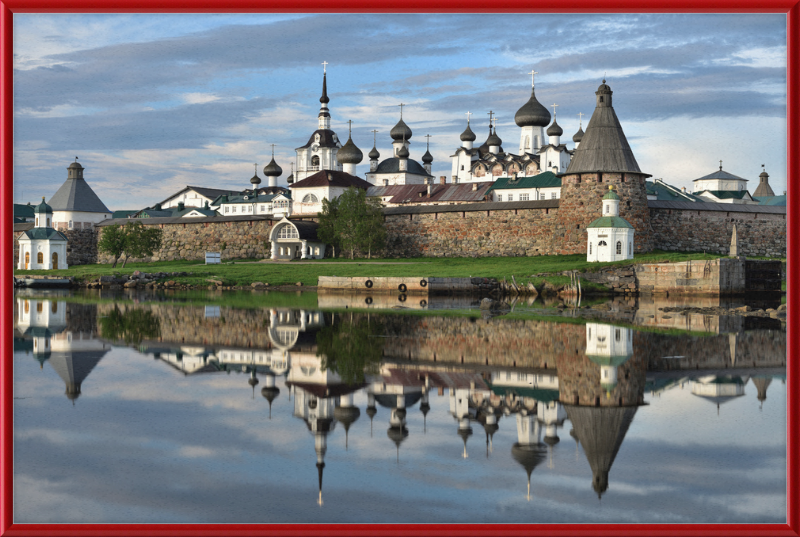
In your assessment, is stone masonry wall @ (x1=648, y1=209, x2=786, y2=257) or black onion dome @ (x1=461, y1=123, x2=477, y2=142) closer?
stone masonry wall @ (x1=648, y1=209, x2=786, y2=257)

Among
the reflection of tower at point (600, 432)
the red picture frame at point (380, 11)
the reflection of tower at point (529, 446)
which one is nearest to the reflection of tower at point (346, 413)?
the reflection of tower at point (529, 446)

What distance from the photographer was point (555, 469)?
4203mm

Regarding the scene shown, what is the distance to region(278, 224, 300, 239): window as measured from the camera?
1399 inches

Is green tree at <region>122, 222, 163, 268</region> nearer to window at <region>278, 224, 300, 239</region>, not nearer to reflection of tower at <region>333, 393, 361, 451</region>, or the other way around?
window at <region>278, 224, 300, 239</region>

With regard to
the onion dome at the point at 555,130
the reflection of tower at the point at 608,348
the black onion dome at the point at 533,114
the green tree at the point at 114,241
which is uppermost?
the black onion dome at the point at 533,114

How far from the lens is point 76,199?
156ft

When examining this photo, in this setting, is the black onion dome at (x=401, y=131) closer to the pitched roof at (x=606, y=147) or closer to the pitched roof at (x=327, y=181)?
the pitched roof at (x=327, y=181)

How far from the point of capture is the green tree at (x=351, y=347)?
25.1 ft

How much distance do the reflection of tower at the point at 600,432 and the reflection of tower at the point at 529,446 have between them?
260 millimetres

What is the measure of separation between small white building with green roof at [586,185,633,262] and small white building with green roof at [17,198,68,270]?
24532 millimetres

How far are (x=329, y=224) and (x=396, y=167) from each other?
2493cm

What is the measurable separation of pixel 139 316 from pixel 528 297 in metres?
11.0

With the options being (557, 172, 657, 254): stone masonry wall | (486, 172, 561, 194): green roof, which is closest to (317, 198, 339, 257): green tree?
(557, 172, 657, 254): stone masonry wall

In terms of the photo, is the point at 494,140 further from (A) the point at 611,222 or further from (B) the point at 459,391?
(B) the point at 459,391
